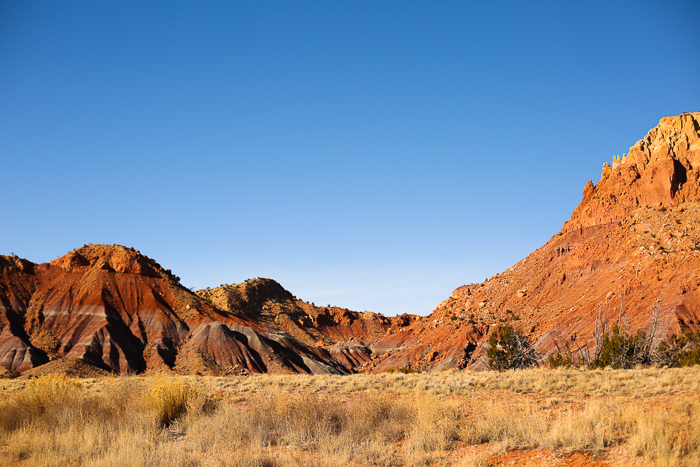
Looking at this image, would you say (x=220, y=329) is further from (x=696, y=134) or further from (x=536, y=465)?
(x=696, y=134)

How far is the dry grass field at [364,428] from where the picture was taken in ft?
30.4

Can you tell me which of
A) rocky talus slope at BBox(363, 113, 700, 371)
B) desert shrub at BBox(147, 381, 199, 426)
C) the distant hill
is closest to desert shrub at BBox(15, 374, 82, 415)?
desert shrub at BBox(147, 381, 199, 426)

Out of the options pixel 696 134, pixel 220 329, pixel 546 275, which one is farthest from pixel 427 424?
pixel 696 134

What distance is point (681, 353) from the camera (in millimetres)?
33375

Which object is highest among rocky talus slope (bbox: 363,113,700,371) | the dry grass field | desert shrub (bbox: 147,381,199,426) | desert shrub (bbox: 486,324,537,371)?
rocky talus slope (bbox: 363,113,700,371)

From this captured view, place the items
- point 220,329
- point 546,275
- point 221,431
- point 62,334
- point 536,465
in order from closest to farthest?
1. point 536,465
2. point 221,431
3. point 62,334
4. point 220,329
5. point 546,275

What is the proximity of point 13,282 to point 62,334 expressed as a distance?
13.5 metres

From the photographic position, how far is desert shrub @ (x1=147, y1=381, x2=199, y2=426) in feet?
49.2

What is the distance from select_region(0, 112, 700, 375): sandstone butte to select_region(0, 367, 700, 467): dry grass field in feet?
127

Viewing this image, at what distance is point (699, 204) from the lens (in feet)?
233

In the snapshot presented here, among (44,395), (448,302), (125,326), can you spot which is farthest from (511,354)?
(125,326)

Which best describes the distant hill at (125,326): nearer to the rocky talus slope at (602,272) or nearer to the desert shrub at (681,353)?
the rocky talus slope at (602,272)

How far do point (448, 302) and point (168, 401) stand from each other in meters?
83.3

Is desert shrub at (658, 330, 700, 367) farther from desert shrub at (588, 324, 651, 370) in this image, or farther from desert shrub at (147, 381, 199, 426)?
desert shrub at (147, 381, 199, 426)
